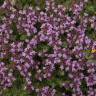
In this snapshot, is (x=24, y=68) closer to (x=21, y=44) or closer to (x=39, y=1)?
(x=21, y=44)

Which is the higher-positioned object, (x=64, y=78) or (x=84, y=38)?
(x=84, y=38)

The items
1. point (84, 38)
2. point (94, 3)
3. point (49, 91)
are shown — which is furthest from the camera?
point (94, 3)

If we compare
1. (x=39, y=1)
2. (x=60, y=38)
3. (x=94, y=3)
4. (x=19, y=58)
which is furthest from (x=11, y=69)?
(x=94, y=3)

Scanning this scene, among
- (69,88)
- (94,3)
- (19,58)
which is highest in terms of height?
(94,3)

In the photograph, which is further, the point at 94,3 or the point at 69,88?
the point at 94,3

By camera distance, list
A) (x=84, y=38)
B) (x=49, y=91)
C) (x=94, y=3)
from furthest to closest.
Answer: (x=94, y=3)
(x=84, y=38)
(x=49, y=91)

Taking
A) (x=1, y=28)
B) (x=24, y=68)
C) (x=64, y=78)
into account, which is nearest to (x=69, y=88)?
(x=64, y=78)
